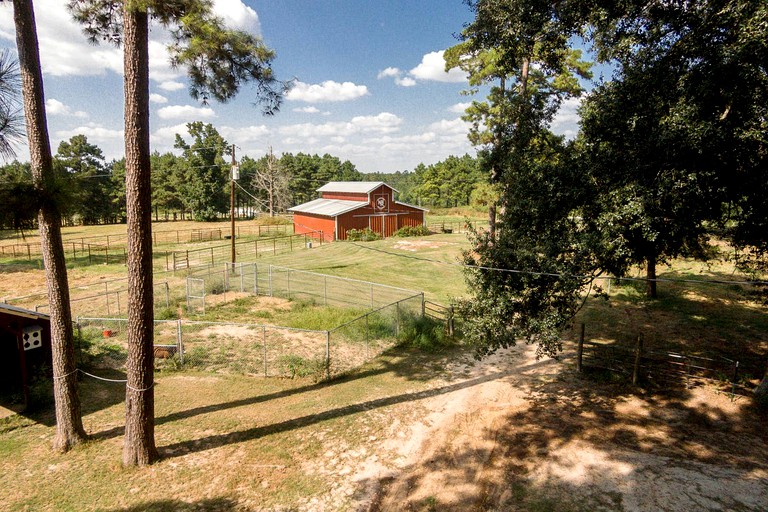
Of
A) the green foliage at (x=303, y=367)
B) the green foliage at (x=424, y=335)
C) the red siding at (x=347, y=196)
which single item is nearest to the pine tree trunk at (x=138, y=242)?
the green foliage at (x=303, y=367)

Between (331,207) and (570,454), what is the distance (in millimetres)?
40616

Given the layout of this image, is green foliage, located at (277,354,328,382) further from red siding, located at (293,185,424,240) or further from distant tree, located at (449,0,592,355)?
red siding, located at (293,185,424,240)

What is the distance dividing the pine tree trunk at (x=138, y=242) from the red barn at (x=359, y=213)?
113ft

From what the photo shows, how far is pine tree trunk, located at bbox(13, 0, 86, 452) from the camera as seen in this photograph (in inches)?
310

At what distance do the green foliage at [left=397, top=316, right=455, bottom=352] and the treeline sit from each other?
22.3 ft

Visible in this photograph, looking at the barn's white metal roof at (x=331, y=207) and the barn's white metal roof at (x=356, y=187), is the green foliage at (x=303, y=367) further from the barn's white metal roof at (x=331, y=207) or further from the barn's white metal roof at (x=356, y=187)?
the barn's white metal roof at (x=356, y=187)

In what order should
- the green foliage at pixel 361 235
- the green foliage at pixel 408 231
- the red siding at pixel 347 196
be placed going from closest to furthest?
1. the green foliage at pixel 361 235
2. the green foliage at pixel 408 231
3. the red siding at pixel 347 196

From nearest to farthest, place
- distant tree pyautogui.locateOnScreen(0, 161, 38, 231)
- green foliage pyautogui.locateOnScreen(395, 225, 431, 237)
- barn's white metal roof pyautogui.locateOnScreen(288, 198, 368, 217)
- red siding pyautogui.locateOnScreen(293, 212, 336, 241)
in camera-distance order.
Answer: distant tree pyautogui.locateOnScreen(0, 161, 38, 231)
red siding pyautogui.locateOnScreen(293, 212, 336, 241)
barn's white metal roof pyautogui.locateOnScreen(288, 198, 368, 217)
green foliage pyautogui.locateOnScreen(395, 225, 431, 237)

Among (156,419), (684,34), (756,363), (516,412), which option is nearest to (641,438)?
(516,412)

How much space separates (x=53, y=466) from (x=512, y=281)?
37.3ft

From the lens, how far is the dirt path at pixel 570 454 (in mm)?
7668

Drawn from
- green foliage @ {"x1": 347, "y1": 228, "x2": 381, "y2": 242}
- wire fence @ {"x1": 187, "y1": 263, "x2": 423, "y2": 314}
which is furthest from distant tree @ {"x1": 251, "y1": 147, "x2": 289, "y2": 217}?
wire fence @ {"x1": 187, "y1": 263, "x2": 423, "y2": 314}

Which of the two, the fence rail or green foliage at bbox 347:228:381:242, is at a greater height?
green foliage at bbox 347:228:381:242

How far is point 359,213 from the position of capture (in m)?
44.5
